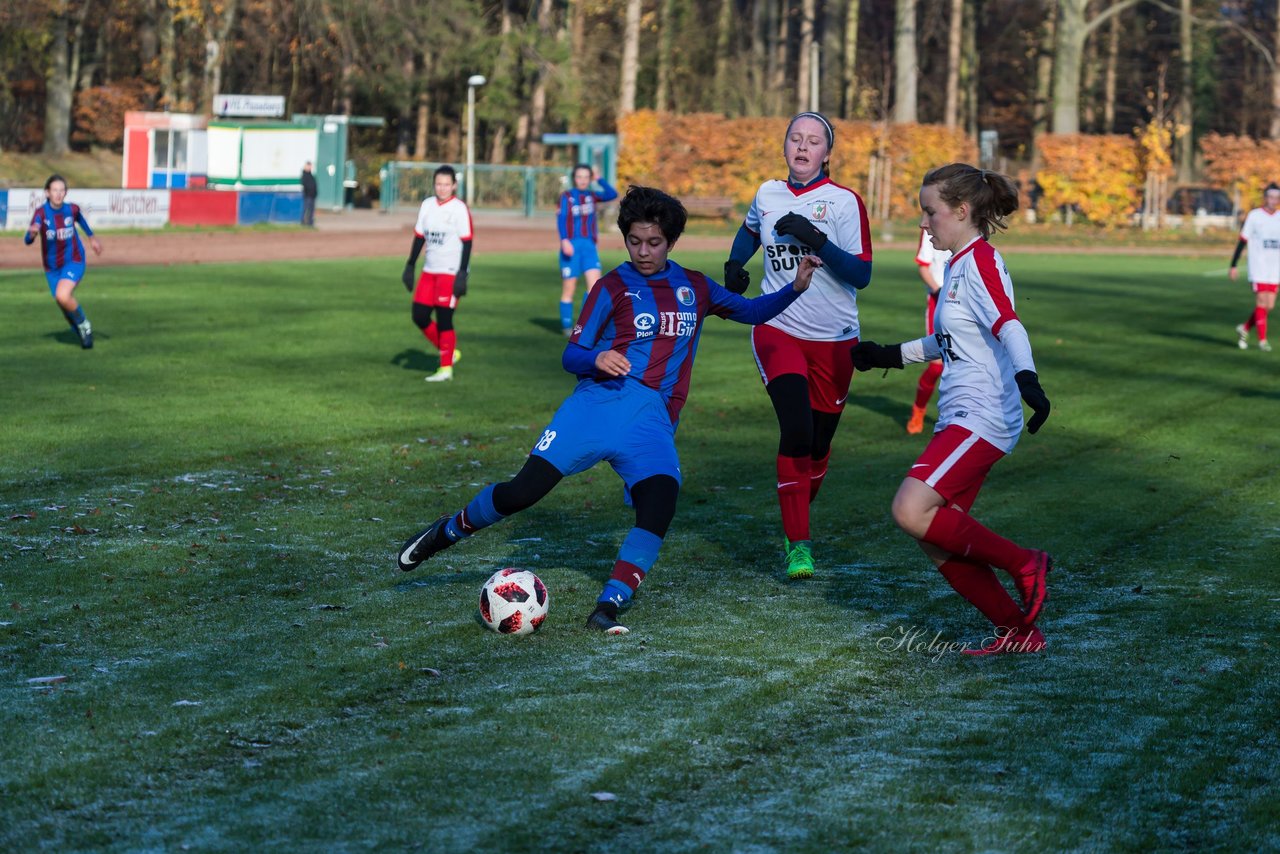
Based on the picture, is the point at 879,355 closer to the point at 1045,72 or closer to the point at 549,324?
the point at 549,324

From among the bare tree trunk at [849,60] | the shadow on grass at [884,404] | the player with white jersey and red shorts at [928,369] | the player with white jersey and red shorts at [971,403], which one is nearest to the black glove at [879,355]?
the player with white jersey and red shorts at [971,403]

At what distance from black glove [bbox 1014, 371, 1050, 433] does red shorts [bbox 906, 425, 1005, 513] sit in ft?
1.05

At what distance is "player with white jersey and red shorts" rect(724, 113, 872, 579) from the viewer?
26.7 ft

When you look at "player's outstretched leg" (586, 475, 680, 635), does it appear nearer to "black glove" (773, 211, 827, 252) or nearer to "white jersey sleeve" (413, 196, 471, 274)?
"black glove" (773, 211, 827, 252)

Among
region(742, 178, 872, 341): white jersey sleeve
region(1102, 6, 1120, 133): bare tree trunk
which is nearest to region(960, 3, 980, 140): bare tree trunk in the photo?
region(1102, 6, 1120, 133): bare tree trunk

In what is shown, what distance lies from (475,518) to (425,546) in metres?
0.37

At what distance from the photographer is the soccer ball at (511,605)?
668 centimetres

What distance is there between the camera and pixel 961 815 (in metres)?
4.67

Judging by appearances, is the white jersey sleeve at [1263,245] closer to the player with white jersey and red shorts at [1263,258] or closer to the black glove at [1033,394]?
the player with white jersey and red shorts at [1263,258]

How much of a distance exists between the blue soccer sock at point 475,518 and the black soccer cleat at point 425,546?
0.13ft

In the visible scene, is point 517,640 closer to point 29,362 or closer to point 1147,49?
point 29,362

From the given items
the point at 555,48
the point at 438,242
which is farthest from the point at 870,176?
the point at 438,242

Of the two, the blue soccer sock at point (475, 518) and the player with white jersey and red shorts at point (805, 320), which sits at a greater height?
the player with white jersey and red shorts at point (805, 320)

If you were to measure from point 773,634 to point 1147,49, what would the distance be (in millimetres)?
78931
